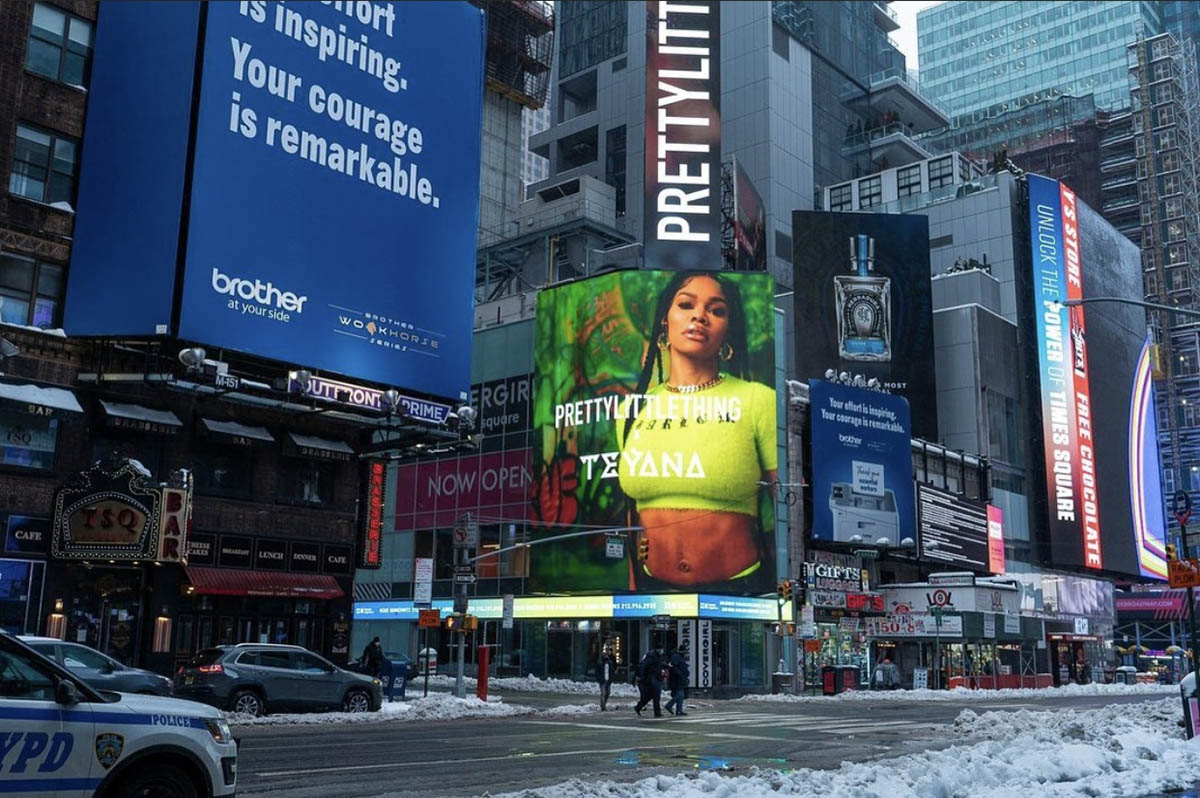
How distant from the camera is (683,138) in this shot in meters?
63.3

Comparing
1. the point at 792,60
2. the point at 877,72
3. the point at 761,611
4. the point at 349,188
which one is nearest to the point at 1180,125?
the point at 877,72

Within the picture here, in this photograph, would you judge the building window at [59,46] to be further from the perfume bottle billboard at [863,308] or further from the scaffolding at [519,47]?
→ the scaffolding at [519,47]

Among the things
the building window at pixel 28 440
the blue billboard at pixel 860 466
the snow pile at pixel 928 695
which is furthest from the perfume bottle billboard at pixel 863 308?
the building window at pixel 28 440

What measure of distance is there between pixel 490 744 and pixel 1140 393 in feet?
306

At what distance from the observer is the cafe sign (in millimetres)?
31703

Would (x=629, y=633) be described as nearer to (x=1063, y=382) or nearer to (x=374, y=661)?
(x=374, y=661)

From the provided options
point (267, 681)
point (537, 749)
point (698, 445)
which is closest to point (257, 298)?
point (267, 681)

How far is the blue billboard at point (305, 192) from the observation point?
113 ft

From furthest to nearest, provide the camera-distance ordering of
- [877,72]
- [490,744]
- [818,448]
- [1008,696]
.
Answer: [877,72] → [818,448] → [1008,696] → [490,744]

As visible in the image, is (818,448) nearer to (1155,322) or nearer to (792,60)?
(792,60)

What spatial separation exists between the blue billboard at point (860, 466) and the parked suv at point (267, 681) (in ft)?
117

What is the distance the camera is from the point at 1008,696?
161 ft

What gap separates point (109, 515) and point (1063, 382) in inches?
2964

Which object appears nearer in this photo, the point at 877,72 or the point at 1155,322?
the point at 877,72
